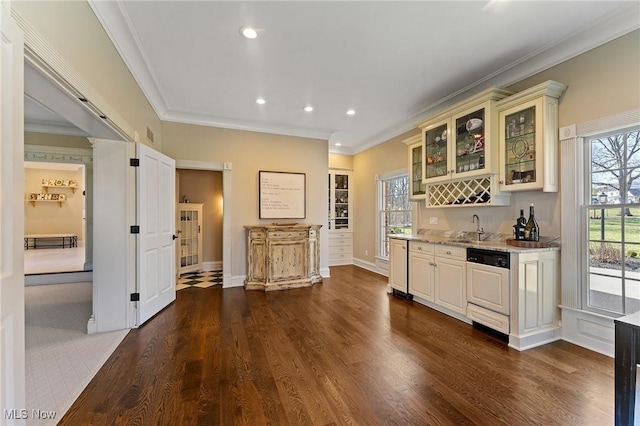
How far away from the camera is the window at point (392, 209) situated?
546 cm

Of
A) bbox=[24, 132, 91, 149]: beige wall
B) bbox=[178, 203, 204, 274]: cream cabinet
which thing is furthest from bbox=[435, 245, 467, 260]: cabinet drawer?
bbox=[24, 132, 91, 149]: beige wall

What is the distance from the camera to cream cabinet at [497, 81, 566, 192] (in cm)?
273

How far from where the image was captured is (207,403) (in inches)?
71.8

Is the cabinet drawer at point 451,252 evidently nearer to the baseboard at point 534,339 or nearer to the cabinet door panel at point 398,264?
the cabinet door panel at point 398,264

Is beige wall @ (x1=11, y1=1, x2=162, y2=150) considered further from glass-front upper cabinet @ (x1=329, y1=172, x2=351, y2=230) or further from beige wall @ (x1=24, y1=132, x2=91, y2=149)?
glass-front upper cabinet @ (x1=329, y1=172, x2=351, y2=230)

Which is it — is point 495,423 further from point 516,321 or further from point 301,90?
point 301,90

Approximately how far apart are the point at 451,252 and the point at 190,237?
4.94 meters

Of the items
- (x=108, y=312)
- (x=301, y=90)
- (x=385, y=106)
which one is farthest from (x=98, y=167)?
(x=385, y=106)

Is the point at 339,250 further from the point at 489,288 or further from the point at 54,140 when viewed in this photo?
the point at 54,140

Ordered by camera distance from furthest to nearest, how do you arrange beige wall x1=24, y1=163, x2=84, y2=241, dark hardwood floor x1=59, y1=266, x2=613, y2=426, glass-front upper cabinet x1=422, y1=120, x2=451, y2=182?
beige wall x1=24, y1=163, x2=84, y2=241, glass-front upper cabinet x1=422, y1=120, x2=451, y2=182, dark hardwood floor x1=59, y1=266, x2=613, y2=426

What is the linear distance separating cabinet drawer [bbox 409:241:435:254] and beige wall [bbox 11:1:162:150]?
3.81 metres

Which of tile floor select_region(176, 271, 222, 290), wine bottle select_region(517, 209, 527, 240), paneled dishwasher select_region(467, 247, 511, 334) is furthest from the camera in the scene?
tile floor select_region(176, 271, 222, 290)

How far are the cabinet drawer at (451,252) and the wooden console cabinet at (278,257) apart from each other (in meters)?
2.21

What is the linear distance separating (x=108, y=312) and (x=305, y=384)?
2362 mm
